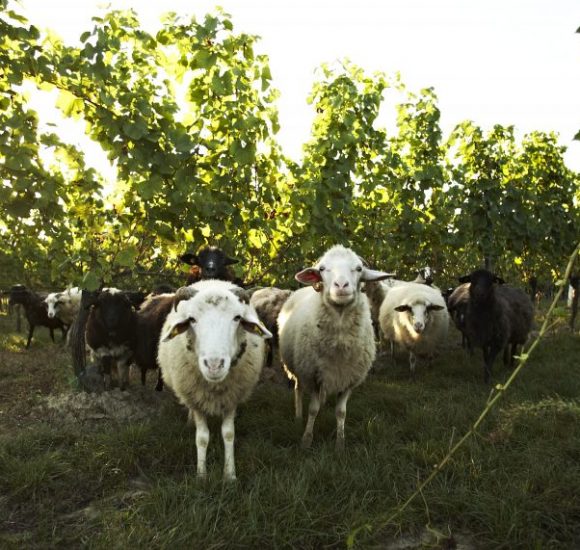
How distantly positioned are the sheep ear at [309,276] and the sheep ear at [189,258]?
2.44 m

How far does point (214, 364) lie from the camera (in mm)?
3520

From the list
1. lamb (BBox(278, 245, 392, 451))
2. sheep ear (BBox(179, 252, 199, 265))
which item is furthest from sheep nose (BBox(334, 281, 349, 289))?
sheep ear (BBox(179, 252, 199, 265))

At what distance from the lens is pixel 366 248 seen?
29.5 ft

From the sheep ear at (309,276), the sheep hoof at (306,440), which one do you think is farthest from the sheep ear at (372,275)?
the sheep hoof at (306,440)

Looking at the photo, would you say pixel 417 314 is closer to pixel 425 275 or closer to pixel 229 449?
pixel 425 275

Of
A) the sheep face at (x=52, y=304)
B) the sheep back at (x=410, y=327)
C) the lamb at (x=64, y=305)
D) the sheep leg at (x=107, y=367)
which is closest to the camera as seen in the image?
the sheep leg at (x=107, y=367)

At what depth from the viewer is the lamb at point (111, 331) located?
6688 mm

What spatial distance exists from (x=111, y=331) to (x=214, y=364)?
12.2 feet

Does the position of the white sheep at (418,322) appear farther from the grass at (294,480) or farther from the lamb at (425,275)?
the lamb at (425,275)

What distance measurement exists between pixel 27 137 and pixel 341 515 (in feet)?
11.8

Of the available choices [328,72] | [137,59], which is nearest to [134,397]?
[137,59]

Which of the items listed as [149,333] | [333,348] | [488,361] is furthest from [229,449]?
[488,361]

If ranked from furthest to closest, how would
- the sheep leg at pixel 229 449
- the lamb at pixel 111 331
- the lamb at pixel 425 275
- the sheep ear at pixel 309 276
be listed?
1. the lamb at pixel 425 275
2. the lamb at pixel 111 331
3. the sheep ear at pixel 309 276
4. the sheep leg at pixel 229 449

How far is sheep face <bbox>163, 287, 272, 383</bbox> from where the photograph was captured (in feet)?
11.7
